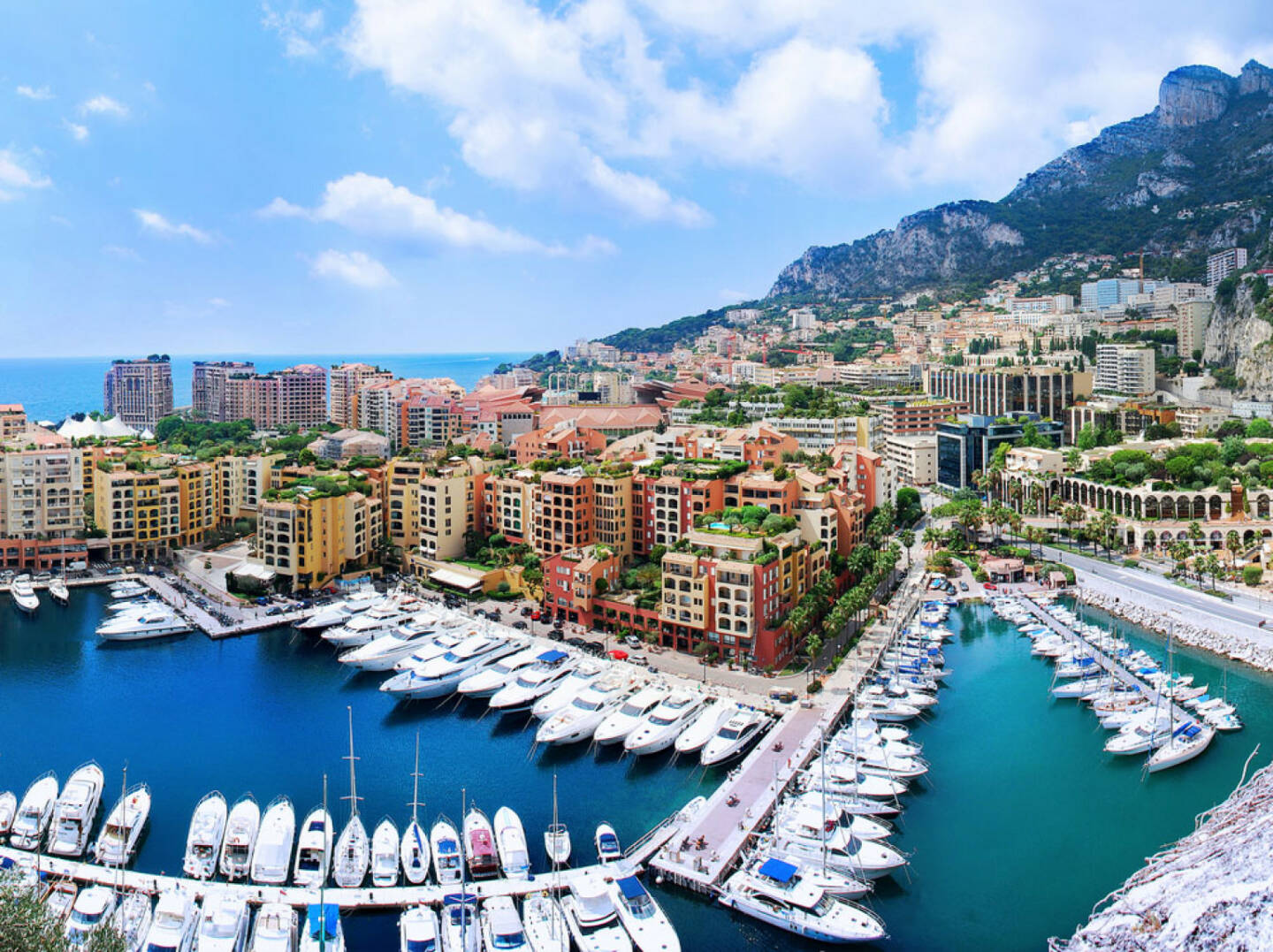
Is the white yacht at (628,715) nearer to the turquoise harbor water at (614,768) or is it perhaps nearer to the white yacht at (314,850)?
the turquoise harbor water at (614,768)

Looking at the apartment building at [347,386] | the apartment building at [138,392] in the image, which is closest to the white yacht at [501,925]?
the apartment building at [347,386]

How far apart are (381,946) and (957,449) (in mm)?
55414

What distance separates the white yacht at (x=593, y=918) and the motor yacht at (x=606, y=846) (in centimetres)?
91

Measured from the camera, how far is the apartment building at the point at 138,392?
327 ft

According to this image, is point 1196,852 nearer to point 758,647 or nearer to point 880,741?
point 880,741

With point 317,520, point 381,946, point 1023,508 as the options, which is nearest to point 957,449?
point 1023,508

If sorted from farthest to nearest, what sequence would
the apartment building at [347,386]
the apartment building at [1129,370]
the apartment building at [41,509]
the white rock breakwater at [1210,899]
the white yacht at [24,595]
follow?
the apartment building at [347,386] < the apartment building at [1129,370] < the apartment building at [41,509] < the white yacht at [24,595] < the white rock breakwater at [1210,899]

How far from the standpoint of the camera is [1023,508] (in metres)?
57.6

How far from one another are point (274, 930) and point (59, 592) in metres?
31.4

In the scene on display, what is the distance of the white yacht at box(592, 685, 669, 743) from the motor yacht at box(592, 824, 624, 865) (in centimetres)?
507

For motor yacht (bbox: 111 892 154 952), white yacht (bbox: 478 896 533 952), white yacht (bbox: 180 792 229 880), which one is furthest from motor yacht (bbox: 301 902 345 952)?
white yacht (bbox: 180 792 229 880)

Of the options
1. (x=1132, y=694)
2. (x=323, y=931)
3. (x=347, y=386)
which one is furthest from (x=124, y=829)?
(x=347, y=386)

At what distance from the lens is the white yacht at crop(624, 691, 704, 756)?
26.1 metres

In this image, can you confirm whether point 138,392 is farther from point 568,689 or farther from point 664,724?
point 664,724
